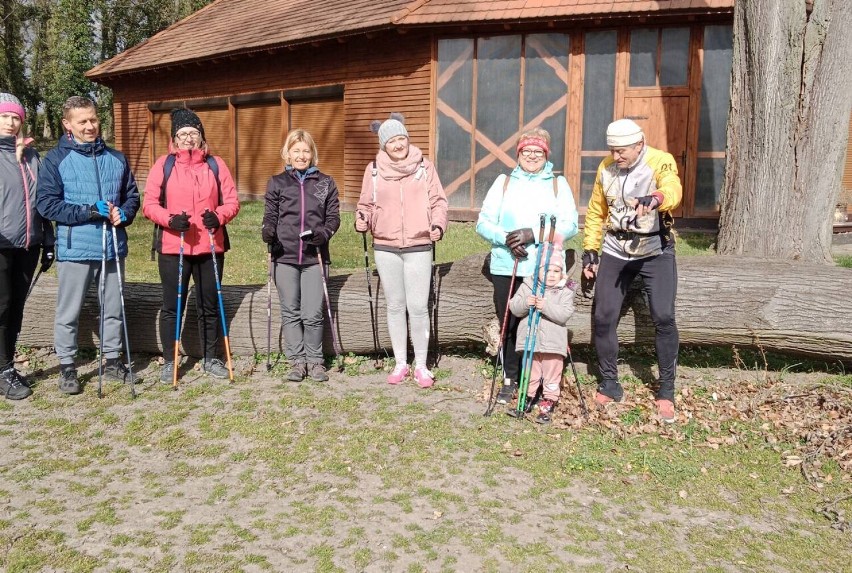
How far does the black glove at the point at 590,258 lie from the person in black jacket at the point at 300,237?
179 cm

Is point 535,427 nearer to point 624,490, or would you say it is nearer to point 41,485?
point 624,490

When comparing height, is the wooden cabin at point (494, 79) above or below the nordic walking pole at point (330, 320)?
above

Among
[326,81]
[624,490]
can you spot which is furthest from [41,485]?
[326,81]

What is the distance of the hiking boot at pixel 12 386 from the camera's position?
16.9 feet

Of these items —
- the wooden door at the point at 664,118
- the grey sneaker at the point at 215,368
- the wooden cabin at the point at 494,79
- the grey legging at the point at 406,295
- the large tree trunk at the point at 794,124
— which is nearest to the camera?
the grey legging at the point at 406,295

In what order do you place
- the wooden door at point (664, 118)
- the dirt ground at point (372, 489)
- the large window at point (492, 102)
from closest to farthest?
1. the dirt ground at point (372, 489)
2. the wooden door at point (664, 118)
3. the large window at point (492, 102)

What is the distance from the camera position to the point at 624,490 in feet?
13.0

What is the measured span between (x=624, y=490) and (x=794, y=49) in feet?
15.9

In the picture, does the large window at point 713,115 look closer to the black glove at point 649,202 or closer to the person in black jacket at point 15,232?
the black glove at point 649,202

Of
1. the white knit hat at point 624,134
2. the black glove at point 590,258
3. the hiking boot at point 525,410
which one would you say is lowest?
the hiking boot at point 525,410

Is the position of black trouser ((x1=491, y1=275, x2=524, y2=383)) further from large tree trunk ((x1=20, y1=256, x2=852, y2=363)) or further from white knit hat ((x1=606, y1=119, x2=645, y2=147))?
white knit hat ((x1=606, y1=119, x2=645, y2=147))

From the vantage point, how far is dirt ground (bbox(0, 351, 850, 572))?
330 centimetres

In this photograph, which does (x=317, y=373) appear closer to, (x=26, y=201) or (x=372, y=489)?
(x=372, y=489)

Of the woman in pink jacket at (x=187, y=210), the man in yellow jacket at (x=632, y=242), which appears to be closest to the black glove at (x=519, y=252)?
the man in yellow jacket at (x=632, y=242)
